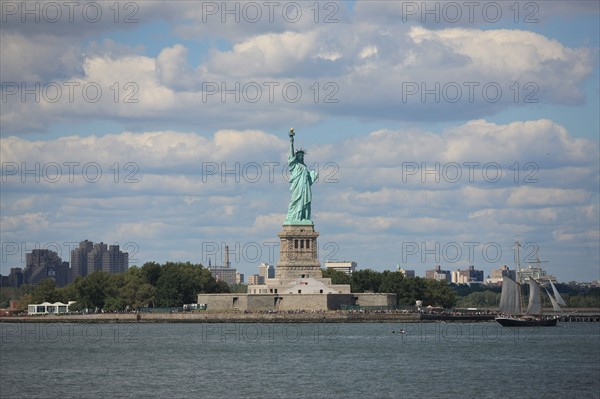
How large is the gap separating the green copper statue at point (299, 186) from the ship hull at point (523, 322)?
74.3ft

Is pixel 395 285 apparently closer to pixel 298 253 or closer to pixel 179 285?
pixel 298 253

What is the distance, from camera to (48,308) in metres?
160

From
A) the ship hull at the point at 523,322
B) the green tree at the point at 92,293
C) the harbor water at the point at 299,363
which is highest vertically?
the green tree at the point at 92,293

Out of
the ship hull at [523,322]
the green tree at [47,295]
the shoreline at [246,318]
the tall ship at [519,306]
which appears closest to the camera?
the shoreline at [246,318]

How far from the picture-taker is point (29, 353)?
98188 mm

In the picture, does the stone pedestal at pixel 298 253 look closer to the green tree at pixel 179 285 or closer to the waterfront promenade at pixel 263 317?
the waterfront promenade at pixel 263 317

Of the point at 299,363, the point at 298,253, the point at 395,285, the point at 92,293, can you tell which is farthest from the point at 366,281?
the point at 299,363

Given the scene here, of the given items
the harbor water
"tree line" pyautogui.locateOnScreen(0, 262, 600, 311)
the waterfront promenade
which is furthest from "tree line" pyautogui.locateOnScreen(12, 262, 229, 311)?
the harbor water

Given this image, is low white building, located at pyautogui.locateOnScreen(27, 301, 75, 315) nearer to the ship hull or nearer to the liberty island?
the liberty island

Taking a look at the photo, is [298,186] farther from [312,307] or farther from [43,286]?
[43,286]

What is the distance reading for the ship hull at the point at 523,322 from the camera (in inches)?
5492

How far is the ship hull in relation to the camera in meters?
140

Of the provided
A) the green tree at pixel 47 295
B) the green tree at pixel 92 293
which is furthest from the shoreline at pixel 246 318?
the green tree at pixel 47 295

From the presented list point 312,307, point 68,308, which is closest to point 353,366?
point 312,307
